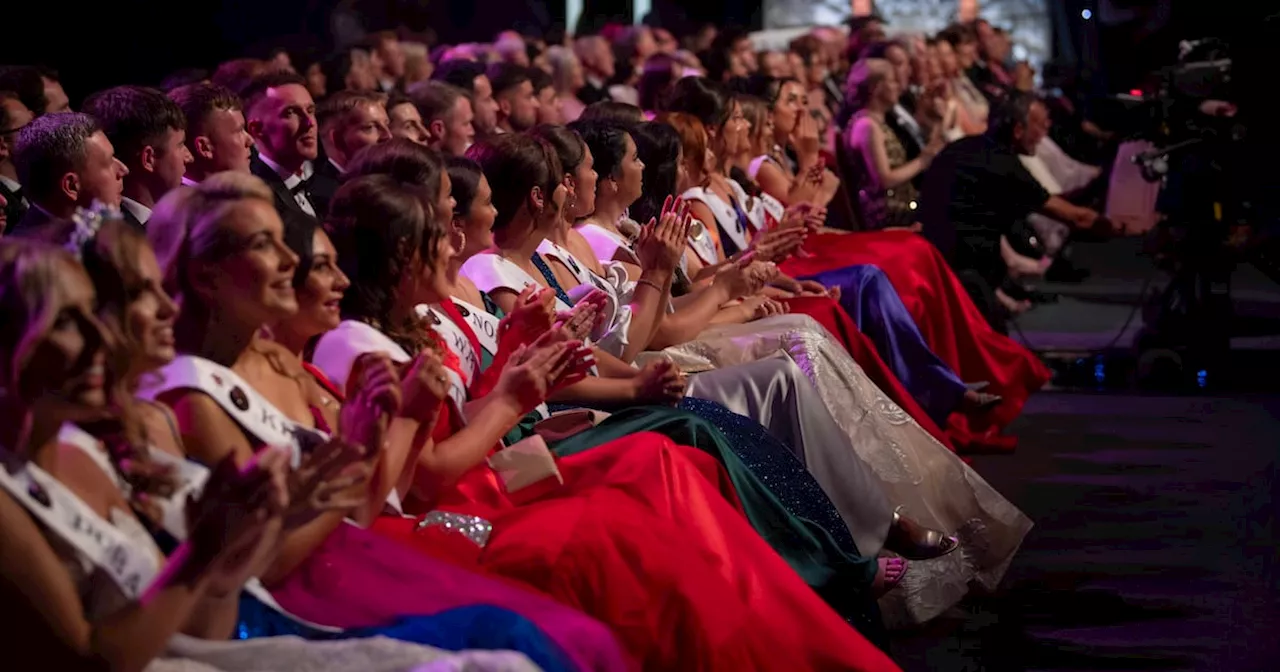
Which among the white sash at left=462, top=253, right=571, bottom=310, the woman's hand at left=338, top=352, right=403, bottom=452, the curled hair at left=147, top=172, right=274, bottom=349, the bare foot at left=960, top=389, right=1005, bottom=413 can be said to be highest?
the curled hair at left=147, top=172, right=274, bottom=349

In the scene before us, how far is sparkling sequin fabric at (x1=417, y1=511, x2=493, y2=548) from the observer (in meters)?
3.16

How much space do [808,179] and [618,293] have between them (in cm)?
287

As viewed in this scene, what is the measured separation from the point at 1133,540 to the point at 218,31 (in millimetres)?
6661

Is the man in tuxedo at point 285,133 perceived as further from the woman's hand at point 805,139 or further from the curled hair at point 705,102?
the woman's hand at point 805,139

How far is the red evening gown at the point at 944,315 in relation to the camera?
670cm

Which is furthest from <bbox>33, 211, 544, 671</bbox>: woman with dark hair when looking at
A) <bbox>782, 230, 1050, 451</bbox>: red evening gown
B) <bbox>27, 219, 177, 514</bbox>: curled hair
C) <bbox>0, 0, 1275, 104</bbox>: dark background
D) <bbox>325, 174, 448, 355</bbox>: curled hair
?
<bbox>0, 0, 1275, 104</bbox>: dark background

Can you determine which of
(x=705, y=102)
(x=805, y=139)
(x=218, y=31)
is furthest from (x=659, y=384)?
(x=218, y=31)

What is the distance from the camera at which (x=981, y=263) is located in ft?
26.6

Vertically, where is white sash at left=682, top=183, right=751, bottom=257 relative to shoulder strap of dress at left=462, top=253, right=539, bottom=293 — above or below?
below

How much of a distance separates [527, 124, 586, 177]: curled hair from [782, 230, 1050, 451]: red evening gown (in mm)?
1877

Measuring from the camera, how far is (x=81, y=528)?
2.24 meters

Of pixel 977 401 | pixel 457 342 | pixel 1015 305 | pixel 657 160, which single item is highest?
pixel 457 342

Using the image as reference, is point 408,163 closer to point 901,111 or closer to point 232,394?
point 232,394

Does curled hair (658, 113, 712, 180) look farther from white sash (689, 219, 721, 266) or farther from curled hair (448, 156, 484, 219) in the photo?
curled hair (448, 156, 484, 219)
